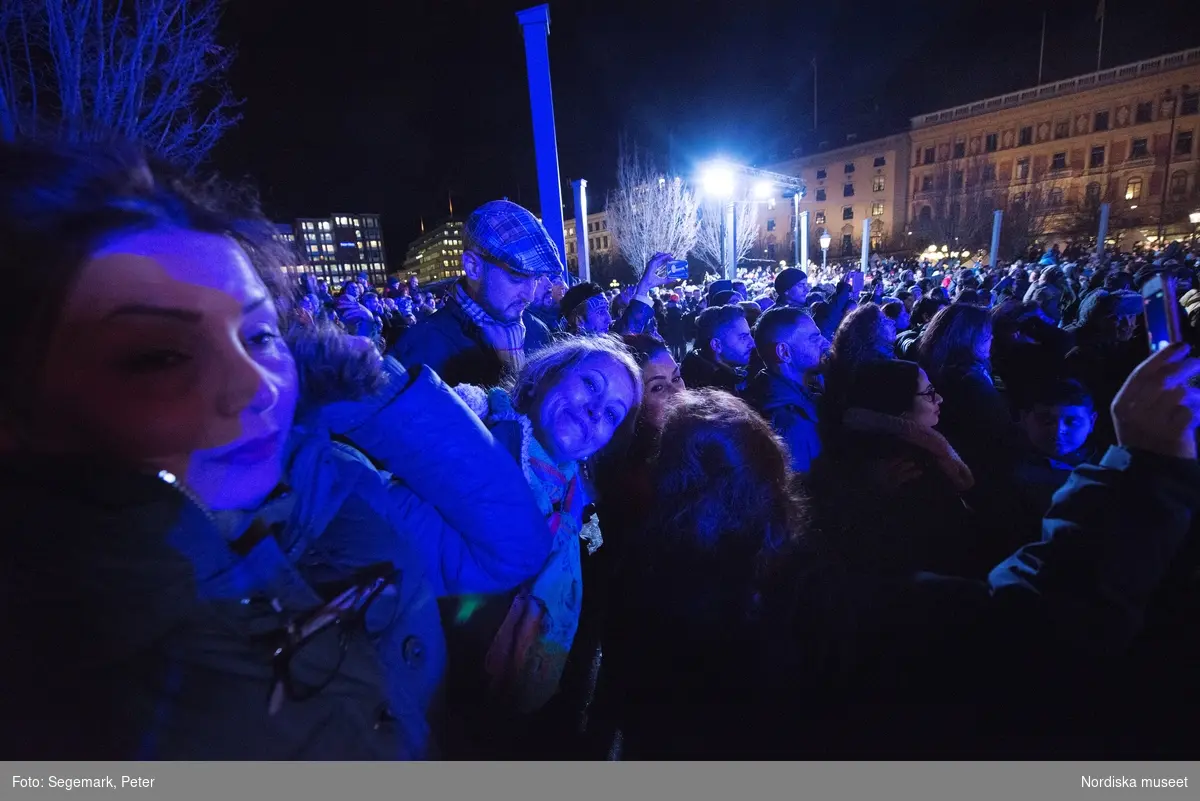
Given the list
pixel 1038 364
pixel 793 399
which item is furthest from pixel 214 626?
pixel 1038 364

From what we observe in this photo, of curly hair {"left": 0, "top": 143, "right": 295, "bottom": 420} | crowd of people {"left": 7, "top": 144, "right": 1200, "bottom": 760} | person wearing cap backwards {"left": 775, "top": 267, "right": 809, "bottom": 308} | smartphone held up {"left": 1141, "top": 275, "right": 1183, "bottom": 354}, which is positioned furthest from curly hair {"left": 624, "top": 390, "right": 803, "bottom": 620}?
person wearing cap backwards {"left": 775, "top": 267, "right": 809, "bottom": 308}

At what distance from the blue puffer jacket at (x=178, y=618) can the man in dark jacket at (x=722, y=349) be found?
3.69 m

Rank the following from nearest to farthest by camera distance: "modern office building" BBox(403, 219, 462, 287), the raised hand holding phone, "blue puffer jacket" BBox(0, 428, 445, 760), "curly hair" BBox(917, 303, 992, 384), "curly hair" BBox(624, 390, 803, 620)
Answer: "blue puffer jacket" BBox(0, 428, 445, 760)
the raised hand holding phone
"curly hair" BBox(624, 390, 803, 620)
"curly hair" BBox(917, 303, 992, 384)
"modern office building" BBox(403, 219, 462, 287)

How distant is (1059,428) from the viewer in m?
2.82

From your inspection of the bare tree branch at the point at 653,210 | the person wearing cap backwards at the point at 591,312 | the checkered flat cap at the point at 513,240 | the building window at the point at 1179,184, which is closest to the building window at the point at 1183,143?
the building window at the point at 1179,184

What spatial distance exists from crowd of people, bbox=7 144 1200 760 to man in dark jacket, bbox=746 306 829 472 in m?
0.33

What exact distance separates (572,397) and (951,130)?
210 ft

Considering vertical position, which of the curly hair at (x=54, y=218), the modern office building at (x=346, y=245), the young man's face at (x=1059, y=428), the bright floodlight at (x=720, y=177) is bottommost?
the young man's face at (x=1059, y=428)

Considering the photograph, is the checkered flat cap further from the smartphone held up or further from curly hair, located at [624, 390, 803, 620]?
the smartphone held up

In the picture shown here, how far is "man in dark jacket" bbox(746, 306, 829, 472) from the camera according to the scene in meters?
3.14

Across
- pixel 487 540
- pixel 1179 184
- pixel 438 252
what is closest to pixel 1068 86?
pixel 1179 184

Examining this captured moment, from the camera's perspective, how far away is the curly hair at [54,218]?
0.78 metres

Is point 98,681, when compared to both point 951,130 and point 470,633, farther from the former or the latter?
point 951,130

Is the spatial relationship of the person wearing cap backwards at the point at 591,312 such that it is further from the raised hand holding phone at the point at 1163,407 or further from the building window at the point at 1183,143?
the building window at the point at 1183,143
